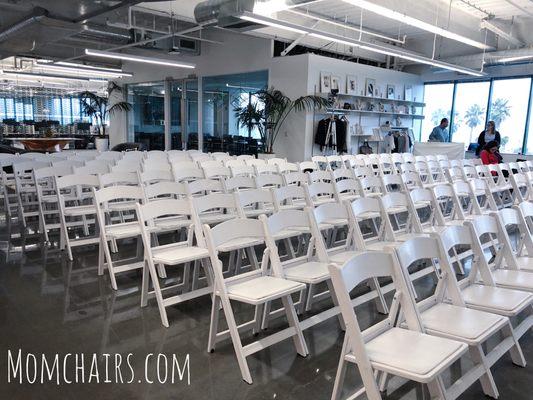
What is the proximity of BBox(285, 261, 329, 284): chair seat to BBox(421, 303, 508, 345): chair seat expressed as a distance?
65cm

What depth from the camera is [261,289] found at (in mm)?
2502

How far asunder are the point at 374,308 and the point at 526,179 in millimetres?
4137

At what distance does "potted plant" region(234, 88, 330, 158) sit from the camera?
33.7 feet

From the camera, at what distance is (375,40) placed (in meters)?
11.8

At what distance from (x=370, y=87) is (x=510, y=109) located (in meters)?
3.90

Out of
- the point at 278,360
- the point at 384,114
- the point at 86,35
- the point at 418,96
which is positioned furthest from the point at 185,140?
the point at 278,360

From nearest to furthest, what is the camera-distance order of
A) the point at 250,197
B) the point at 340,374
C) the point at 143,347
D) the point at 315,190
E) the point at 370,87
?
the point at 340,374 → the point at 143,347 → the point at 250,197 → the point at 315,190 → the point at 370,87

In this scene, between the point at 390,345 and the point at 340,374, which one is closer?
the point at 390,345

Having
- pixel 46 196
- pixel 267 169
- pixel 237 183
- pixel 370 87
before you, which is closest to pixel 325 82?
pixel 370 87

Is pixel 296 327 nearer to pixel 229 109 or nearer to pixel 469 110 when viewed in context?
pixel 229 109

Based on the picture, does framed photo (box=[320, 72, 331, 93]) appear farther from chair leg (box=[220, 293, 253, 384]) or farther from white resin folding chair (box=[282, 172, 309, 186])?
chair leg (box=[220, 293, 253, 384])

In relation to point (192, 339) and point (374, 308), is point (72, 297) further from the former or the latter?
point (374, 308)

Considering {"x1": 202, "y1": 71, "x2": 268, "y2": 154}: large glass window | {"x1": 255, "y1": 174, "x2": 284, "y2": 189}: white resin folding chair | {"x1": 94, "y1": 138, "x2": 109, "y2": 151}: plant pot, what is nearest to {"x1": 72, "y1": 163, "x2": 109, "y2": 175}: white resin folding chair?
{"x1": 255, "y1": 174, "x2": 284, "y2": 189}: white resin folding chair

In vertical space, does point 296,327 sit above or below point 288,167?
below
